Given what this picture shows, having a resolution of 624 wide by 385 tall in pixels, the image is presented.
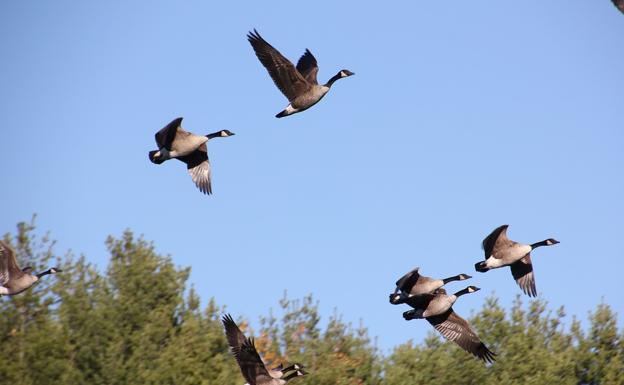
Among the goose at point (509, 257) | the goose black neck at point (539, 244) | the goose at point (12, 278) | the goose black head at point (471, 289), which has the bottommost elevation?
the goose black head at point (471, 289)

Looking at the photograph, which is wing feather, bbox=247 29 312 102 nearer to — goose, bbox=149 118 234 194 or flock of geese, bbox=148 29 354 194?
flock of geese, bbox=148 29 354 194

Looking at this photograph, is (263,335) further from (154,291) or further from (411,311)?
(411,311)

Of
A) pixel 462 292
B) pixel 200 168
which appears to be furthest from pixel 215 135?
pixel 462 292

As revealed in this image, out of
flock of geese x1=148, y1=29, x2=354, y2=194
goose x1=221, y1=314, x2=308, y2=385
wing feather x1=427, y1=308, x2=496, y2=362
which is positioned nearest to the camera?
goose x1=221, y1=314, x2=308, y2=385

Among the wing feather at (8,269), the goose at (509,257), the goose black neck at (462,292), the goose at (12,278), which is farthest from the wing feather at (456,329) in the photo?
the wing feather at (8,269)

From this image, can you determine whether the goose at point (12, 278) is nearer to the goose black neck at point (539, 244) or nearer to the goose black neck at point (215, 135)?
the goose black neck at point (215, 135)

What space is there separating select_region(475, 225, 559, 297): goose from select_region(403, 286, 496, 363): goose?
29.4 inches

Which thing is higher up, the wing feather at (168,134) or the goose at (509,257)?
the wing feather at (168,134)

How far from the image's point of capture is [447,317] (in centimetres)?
2116

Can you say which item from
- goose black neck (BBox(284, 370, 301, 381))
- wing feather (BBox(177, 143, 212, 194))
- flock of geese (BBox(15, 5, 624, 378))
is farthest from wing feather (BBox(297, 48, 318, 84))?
goose black neck (BBox(284, 370, 301, 381))

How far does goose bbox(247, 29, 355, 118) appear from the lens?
64.0ft

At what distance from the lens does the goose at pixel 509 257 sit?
2069 cm

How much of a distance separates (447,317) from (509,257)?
1588mm

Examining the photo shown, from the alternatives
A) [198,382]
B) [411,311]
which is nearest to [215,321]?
[198,382]
